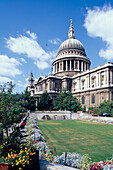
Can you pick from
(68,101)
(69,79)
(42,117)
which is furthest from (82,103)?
(42,117)

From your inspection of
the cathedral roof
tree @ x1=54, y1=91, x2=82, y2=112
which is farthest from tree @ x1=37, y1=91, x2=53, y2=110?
the cathedral roof

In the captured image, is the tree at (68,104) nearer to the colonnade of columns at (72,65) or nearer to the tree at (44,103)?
the tree at (44,103)

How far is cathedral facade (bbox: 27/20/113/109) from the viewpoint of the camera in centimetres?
4841

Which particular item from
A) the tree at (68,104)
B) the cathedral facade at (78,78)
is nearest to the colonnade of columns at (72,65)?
the cathedral facade at (78,78)

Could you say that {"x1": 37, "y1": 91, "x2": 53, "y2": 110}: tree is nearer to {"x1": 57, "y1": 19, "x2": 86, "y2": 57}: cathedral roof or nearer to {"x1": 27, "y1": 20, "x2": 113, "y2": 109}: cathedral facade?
{"x1": 27, "y1": 20, "x2": 113, "y2": 109}: cathedral facade

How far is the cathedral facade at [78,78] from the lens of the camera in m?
48.4

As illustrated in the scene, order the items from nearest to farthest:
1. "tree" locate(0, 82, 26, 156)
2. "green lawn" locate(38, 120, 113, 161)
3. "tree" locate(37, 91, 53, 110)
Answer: "tree" locate(0, 82, 26, 156), "green lawn" locate(38, 120, 113, 161), "tree" locate(37, 91, 53, 110)

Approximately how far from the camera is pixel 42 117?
44781mm

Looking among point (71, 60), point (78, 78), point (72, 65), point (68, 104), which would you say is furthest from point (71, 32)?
point (68, 104)

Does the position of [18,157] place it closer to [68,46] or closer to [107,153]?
[107,153]

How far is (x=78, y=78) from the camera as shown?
63094mm

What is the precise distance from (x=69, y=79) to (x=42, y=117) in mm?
27210

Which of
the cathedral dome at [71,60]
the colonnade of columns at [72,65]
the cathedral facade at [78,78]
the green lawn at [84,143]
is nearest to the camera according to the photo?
the green lawn at [84,143]

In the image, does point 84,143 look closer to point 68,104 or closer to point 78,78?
point 68,104
